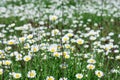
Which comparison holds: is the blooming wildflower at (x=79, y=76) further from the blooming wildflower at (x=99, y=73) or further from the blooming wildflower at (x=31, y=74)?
the blooming wildflower at (x=31, y=74)

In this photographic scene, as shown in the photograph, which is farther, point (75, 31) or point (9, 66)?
point (75, 31)

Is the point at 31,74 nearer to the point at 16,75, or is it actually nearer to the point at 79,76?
the point at 16,75

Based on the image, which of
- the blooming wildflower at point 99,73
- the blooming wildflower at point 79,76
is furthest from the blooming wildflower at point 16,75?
the blooming wildflower at point 99,73

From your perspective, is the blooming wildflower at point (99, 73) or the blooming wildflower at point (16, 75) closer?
the blooming wildflower at point (16, 75)

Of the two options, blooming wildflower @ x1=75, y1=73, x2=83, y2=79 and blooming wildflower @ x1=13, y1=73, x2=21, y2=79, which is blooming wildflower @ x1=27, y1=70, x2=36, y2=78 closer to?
blooming wildflower @ x1=13, y1=73, x2=21, y2=79

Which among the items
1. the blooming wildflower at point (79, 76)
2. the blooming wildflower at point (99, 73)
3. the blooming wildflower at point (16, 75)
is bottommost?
the blooming wildflower at point (99, 73)

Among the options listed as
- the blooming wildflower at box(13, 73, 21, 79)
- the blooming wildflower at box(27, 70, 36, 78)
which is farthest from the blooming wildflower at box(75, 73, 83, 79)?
the blooming wildflower at box(13, 73, 21, 79)

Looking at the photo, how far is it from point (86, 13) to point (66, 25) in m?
1.46

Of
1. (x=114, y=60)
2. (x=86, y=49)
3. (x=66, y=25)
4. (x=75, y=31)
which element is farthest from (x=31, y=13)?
(x=114, y=60)

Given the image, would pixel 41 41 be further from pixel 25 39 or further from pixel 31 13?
pixel 31 13

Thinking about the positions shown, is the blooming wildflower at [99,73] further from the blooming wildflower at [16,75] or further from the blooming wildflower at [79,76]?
the blooming wildflower at [16,75]

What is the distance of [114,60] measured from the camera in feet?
19.9

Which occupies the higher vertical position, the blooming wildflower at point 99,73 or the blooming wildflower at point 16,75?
the blooming wildflower at point 16,75

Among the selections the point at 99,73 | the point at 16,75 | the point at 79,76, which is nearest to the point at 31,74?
the point at 16,75
